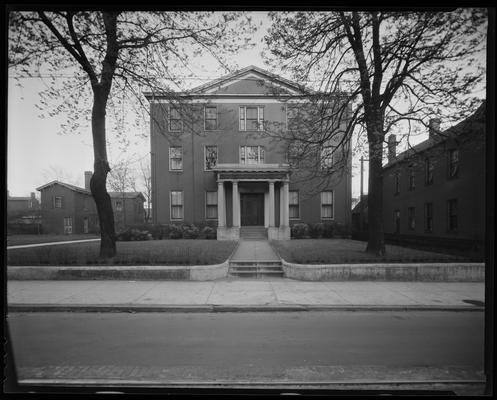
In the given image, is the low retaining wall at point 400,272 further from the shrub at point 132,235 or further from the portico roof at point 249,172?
the shrub at point 132,235

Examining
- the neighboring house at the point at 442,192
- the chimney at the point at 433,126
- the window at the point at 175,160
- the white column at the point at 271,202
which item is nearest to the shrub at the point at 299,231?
the white column at the point at 271,202

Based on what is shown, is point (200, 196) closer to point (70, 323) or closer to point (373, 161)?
point (373, 161)

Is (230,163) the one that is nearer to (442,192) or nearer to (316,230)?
(316,230)

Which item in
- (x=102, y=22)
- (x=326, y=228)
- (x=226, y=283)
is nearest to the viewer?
(x=102, y=22)

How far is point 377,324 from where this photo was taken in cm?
596

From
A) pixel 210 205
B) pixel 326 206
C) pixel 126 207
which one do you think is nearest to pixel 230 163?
pixel 210 205

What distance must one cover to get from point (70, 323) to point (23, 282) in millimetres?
5063

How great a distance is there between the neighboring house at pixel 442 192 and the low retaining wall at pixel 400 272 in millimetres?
3554

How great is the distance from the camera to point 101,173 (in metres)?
11.4

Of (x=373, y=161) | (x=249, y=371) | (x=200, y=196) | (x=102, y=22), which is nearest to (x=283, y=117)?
(x=200, y=196)

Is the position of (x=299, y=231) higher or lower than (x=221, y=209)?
lower

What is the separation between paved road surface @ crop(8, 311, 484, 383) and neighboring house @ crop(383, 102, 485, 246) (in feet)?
22.8

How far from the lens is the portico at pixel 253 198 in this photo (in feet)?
Result: 70.7

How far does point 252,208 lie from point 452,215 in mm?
13891
